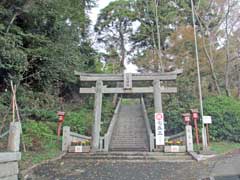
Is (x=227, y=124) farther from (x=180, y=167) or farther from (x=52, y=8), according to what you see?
(x=52, y=8)

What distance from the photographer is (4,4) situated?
12.2 m

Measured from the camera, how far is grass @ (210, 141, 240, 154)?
12603 millimetres

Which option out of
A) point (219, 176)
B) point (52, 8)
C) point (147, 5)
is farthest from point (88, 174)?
point (147, 5)

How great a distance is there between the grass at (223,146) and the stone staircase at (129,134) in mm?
3407

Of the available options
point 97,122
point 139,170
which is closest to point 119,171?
point 139,170

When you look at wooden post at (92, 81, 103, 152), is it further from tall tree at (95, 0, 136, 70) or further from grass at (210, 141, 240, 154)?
tall tree at (95, 0, 136, 70)

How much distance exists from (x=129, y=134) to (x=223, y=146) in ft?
18.3

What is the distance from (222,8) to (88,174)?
51.4ft

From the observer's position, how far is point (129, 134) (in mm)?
16891

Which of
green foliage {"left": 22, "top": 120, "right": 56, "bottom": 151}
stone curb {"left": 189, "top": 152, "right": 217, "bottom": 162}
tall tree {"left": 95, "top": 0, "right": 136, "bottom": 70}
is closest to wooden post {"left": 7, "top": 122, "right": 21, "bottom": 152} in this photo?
green foliage {"left": 22, "top": 120, "right": 56, "bottom": 151}

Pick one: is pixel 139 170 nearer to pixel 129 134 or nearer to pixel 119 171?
pixel 119 171

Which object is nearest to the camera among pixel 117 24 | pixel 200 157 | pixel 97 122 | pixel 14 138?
pixel 14 138

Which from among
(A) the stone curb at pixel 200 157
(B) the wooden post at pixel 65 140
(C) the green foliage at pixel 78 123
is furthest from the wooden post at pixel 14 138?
(C) the green foliage at pixel 78 123

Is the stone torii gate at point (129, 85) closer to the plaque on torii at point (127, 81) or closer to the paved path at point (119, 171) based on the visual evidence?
the plaque on torii at point (127, 81)
